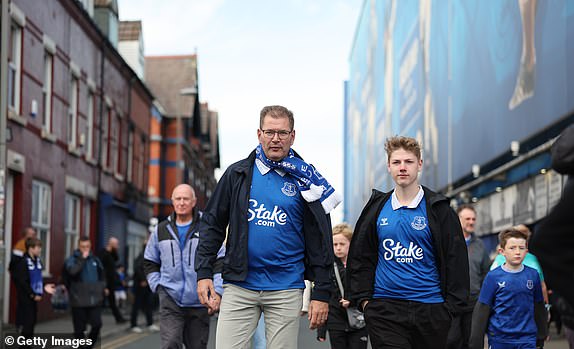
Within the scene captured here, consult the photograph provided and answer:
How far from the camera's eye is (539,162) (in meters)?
23.3

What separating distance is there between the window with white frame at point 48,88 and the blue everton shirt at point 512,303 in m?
15.1

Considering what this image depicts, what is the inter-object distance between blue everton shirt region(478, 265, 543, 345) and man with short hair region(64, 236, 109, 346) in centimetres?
636

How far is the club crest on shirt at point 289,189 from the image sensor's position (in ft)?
18.7

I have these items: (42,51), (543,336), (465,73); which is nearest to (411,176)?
(543,336)

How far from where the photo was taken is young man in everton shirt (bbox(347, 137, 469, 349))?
5645mm

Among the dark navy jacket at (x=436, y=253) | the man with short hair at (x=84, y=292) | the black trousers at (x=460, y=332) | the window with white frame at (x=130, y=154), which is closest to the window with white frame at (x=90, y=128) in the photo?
the window with white frame at (x=130, y=154)

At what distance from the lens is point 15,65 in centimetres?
1852

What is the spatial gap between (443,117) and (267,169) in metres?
34.2

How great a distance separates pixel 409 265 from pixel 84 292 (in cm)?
779

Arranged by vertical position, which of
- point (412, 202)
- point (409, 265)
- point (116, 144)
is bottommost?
point (409, 265)

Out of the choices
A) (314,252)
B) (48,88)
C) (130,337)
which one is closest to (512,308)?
(314,252)

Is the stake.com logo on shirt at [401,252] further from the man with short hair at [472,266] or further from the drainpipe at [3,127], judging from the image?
the drainpipe at [3,127]

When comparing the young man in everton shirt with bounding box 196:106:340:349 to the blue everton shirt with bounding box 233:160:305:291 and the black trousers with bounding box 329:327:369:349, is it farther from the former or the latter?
the black trousers with bounding box 329:327:369:349

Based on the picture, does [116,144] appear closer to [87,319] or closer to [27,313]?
[27,313]
